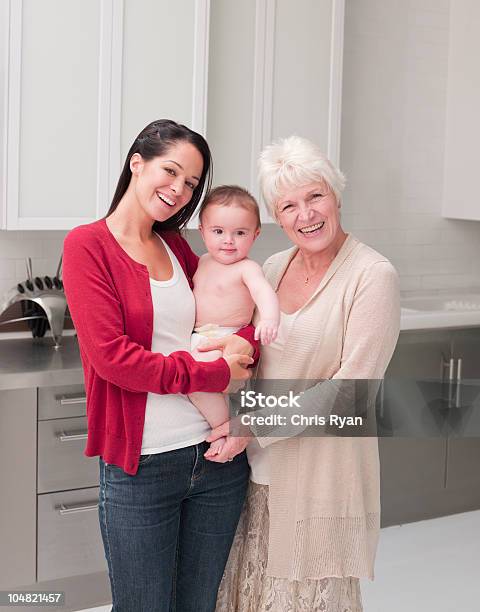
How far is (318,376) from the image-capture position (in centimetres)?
197

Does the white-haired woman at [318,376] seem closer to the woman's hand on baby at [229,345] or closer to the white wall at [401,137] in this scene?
the woman's hand on baby at [229,345]

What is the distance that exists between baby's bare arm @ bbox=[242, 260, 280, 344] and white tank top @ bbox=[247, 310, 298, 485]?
0.07 m

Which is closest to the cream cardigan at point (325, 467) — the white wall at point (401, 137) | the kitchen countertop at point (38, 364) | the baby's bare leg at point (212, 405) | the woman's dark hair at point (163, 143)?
the baby's bare leg at point (212, 405)

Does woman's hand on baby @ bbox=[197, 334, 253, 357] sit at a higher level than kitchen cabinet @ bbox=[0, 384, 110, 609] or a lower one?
higher

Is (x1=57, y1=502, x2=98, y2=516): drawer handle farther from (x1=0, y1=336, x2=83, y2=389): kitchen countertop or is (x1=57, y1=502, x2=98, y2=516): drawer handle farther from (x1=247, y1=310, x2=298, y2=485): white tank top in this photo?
(x1=247, y1=310, x2=298, y2=485): white tank top

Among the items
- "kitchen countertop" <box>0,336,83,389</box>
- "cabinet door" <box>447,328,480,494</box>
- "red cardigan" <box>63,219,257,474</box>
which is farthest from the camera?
"cabinet door" <box>447,328,480,494</box>

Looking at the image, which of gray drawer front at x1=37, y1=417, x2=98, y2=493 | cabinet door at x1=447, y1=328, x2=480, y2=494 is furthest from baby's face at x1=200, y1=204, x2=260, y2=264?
cabinet door at x1=447, y1=328, x2=480, y2=494

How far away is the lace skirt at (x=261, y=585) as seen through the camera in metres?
2.04

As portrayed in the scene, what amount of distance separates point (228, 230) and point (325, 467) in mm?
581

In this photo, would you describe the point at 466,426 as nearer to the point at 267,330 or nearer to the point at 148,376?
the point at 267,330

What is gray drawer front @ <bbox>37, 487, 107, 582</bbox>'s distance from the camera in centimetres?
299

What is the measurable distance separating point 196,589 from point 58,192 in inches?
63.6

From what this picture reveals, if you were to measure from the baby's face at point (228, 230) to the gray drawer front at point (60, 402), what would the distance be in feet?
3.78

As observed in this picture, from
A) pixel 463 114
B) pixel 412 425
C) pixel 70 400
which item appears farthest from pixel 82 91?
pixel 463 114
